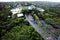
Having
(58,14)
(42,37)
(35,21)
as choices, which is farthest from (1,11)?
(58,14)

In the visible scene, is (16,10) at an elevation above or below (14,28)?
above

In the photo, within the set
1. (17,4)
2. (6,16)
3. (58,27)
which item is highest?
(17,4)

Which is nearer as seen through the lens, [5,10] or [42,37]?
[42,37]

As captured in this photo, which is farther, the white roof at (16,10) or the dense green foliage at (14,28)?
the white roof at (16,10)

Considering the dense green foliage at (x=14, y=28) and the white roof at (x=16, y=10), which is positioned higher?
the white roof at (x=16, y=10)

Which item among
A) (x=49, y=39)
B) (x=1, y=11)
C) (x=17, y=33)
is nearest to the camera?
(x=49, y=39)

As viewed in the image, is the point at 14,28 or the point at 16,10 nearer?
the point at 14,28

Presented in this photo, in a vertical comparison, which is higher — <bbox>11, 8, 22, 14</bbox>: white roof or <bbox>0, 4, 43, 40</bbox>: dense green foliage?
<bbox>11, 8, 22, 14</bbox>: white roof

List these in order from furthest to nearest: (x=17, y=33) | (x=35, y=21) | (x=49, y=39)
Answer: (x=35, y=21)
(x=17, y=33)
(x=49, y=39)

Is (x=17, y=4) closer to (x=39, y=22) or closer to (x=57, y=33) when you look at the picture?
(x=39, y=22)

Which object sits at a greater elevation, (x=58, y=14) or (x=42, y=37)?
(x=58, y=14)

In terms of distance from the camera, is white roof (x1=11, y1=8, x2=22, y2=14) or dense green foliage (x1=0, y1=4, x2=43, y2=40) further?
white roof (x1=11, y1=8, x2=22, y2=14)
